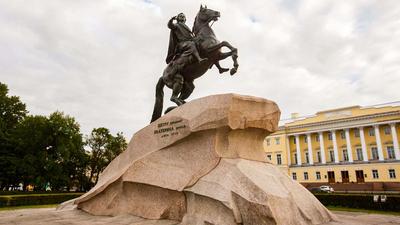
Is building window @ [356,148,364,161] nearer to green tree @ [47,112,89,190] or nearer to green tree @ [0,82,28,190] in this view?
green tree @ [47,112,89,190]

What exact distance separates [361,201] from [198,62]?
15.8 m

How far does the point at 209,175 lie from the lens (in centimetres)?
687

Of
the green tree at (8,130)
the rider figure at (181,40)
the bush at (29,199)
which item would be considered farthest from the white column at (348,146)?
the rider figure at (181,40)

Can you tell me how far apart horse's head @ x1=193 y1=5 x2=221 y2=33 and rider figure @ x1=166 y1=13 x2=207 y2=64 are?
1.36ft

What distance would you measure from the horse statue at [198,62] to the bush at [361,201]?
13905mm

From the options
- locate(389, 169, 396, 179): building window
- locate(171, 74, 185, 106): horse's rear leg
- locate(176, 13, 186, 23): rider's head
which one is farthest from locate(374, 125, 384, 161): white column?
locate(171, 74, 185, 106): horse's rear leg

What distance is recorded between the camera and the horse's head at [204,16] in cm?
939

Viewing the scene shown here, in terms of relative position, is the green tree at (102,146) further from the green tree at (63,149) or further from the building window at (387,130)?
the building window at (387,130)

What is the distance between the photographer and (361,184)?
52.1 meters

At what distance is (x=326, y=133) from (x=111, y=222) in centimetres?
6388

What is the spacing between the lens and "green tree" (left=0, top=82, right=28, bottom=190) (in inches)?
1451

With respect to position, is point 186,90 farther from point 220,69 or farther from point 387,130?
point 387,130

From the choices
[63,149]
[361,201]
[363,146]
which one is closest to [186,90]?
[361,201]

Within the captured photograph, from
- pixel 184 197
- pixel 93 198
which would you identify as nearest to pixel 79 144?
pixel 93 198
